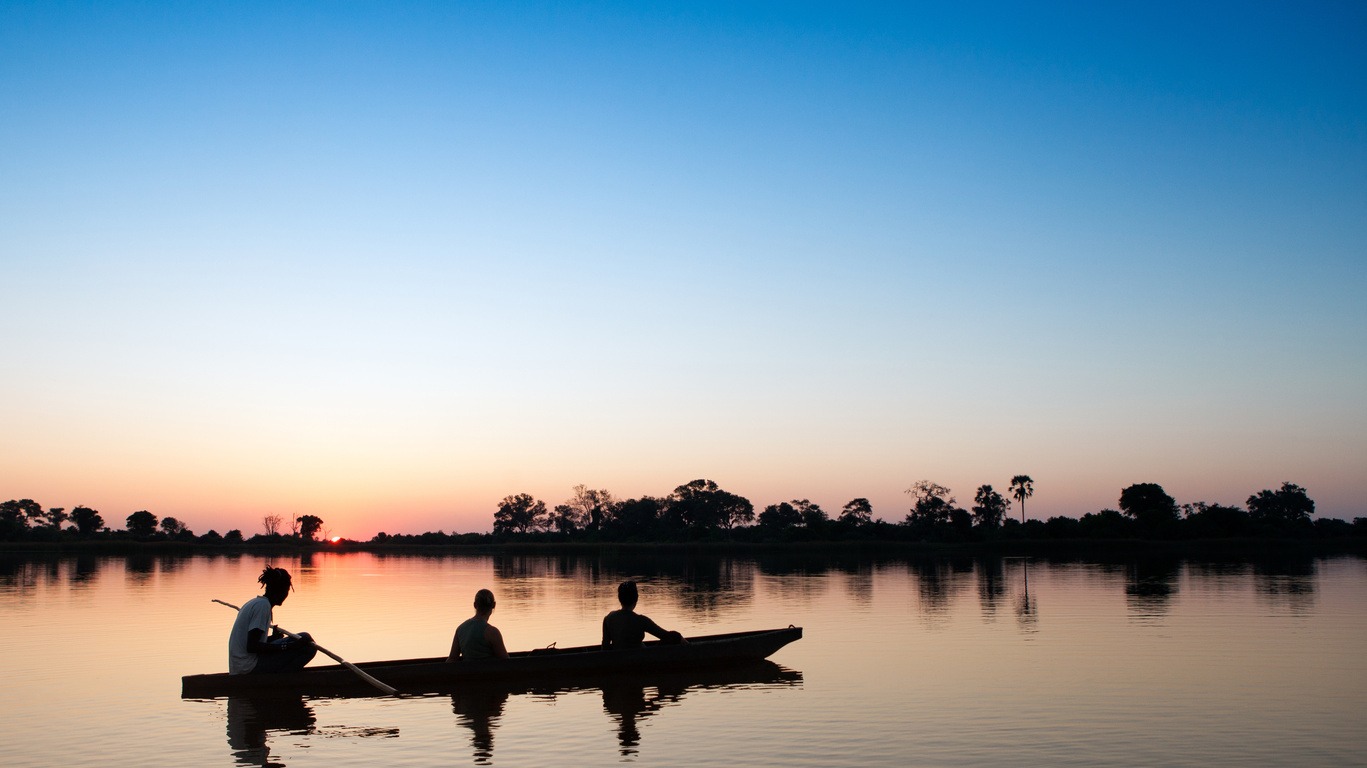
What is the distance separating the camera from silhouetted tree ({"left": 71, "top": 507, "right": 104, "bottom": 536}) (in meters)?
163

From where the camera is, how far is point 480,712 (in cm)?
1484

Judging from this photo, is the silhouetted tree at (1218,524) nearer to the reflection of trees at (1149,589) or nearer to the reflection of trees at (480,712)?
the reflection of trees at (1149,589)

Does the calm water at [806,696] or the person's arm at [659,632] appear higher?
the person's arm at [659,632]

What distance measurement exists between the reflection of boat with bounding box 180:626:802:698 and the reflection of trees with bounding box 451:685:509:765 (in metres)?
0.35

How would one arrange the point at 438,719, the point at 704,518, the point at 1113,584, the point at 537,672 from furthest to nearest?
the point at 704,518 < the point at 1113,584 < the point at 537,672 < the point at 438,719

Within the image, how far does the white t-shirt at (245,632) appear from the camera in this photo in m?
15.2

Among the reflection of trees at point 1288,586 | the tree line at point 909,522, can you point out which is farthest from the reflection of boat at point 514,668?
the tree line at point 909,522

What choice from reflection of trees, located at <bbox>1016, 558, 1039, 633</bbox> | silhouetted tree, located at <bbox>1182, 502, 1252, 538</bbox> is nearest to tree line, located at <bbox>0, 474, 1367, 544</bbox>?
silhouetted tree, located at <bbox>1182, 502, 1252, 538</bbox>

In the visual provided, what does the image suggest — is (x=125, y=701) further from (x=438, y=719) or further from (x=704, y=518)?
(x=704, y=518)

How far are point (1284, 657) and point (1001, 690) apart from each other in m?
7.47

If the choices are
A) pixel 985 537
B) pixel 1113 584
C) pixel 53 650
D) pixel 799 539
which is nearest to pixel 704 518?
pixel 799 539

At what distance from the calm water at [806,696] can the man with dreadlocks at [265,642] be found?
0.60 meters

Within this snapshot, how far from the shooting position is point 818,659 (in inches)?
789

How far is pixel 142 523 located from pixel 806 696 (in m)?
178
